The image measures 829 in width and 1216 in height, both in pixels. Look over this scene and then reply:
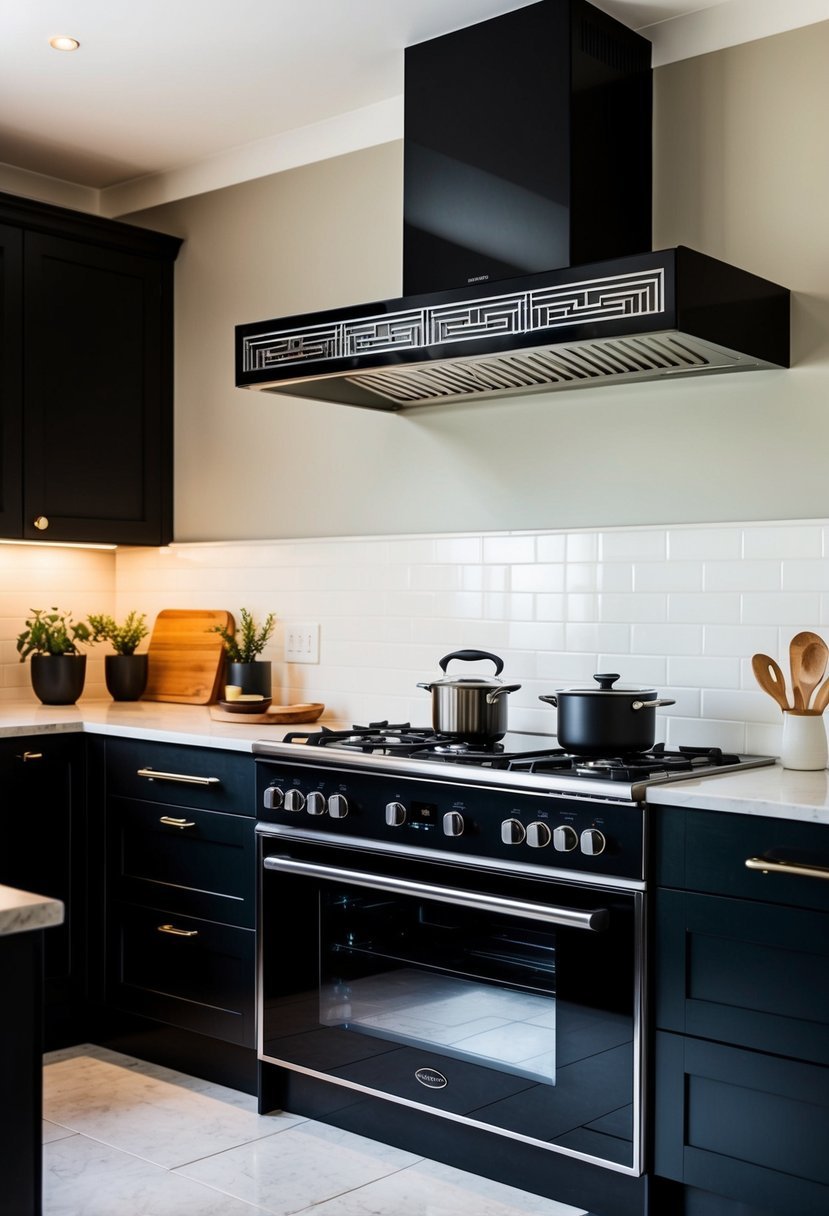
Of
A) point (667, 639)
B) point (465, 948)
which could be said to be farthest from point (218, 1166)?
point (667, 639)

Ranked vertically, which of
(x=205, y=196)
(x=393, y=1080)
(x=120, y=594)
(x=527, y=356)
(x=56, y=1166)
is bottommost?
(x=56, y=1166)

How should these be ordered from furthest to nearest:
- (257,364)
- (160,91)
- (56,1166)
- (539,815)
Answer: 1. (160,91)
2. (257,364)
3. (56,1166)
4. (539,815)

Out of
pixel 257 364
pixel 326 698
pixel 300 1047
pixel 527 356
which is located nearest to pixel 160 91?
pixel 257 364

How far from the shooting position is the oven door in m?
2.43

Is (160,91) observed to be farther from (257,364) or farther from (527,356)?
(527,356)

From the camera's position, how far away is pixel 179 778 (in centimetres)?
330

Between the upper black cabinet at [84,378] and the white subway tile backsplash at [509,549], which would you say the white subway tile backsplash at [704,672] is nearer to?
the white subway tile backsplash at [509,549]

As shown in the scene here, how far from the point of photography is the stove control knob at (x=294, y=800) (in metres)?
2.99

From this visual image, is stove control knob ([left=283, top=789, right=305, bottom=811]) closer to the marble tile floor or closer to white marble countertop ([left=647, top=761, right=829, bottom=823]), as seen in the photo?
the marble tile floor

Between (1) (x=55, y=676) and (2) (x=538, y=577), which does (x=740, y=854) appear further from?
(1) (x=55, y=676)

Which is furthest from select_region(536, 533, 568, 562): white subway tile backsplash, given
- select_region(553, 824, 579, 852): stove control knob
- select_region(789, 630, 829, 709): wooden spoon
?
select_region(553, 824, 579, 852): stove control knob

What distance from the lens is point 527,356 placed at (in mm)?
2895

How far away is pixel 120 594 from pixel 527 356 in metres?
2.06

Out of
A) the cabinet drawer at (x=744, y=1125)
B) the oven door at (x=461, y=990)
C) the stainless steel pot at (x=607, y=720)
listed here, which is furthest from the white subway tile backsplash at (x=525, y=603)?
the cabinet drawer at (x=744, y=1125)
